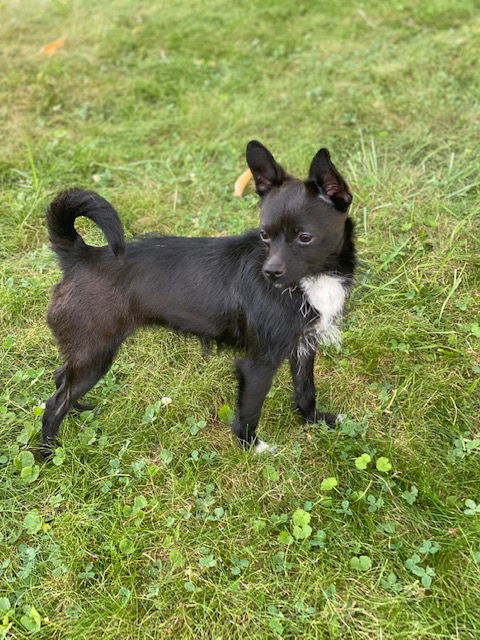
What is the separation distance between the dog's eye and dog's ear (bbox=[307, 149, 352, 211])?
0.61ft

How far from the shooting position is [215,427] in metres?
3.14

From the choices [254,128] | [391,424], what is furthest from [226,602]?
[254,128]

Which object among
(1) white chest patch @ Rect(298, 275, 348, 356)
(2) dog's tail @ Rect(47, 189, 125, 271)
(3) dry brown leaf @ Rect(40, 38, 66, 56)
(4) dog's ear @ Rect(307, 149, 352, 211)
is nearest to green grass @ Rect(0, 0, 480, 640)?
(3) dry brown leaf @ Rect(40, 38, 66, 56)

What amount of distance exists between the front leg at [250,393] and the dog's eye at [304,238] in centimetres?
61

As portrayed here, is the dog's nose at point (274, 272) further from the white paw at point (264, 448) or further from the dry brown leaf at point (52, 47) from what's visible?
the dry brown leaf at point (52, 47)

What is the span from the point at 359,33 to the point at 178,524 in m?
6.06

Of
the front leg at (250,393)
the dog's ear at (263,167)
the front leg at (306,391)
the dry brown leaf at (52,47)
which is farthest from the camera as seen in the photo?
the dry brown leaf at (52,47)

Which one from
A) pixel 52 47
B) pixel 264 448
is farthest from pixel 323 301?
pixel 52 47

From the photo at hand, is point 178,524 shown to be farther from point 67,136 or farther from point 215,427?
point 67,136

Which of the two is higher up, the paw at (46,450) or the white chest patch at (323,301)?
the white chest patch at (323,301)

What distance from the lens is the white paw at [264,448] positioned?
2949 millimetres

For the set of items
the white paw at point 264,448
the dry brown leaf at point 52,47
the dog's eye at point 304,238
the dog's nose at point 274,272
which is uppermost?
the dog's eye at point 304,238

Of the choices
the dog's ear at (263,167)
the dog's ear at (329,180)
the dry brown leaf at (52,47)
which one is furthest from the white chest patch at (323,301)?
the dry brown leaf at (52,47)

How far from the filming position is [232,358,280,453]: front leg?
268cm
